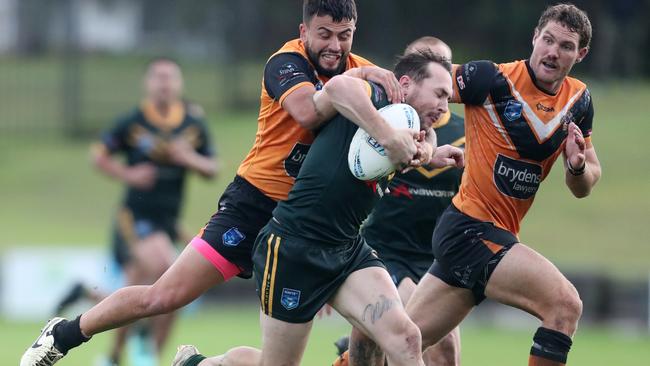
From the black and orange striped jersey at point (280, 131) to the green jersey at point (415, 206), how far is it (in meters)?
1.26

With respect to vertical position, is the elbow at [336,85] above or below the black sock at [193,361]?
above

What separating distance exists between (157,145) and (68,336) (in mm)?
4523

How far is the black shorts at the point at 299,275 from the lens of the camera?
255 inches

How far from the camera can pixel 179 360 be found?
24.5 feet

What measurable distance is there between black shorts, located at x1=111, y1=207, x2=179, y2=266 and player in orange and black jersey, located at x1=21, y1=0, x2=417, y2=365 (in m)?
4.23

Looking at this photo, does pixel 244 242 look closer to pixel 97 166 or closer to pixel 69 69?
pixel 97 166

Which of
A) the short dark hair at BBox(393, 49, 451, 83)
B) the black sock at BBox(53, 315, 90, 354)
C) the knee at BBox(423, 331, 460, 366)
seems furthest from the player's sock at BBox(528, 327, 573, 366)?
the black sock at BBox(53, 315, 90, 354)

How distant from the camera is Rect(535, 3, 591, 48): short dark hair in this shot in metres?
7.13

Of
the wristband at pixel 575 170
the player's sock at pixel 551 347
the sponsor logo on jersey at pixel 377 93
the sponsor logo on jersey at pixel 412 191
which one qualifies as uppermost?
the sponsor logo on jersey at pixel 377 93

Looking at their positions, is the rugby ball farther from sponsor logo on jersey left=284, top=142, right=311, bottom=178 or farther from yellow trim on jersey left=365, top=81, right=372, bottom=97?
sponsor logo on jersey left=284, top=142, right=311, bottom=178

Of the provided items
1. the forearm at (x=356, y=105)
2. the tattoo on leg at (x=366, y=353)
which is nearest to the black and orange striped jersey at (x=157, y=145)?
the tattoo on leg at (x=366, y=353)

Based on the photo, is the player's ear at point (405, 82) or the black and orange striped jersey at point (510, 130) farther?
the black and orange striped jersey at point (510, 130)

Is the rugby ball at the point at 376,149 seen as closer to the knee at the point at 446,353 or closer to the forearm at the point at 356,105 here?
the forearm at the point at 356,105

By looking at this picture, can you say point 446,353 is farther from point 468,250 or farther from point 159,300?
point 159,300
